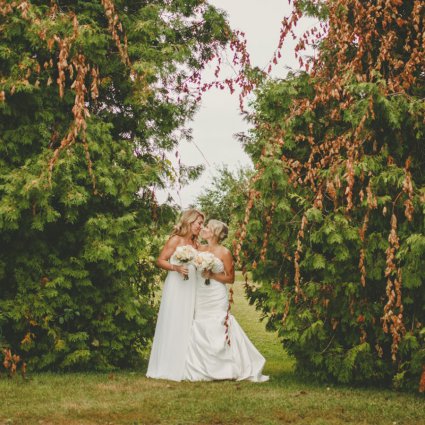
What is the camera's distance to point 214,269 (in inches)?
338

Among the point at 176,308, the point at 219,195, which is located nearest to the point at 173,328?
the point at 176,308

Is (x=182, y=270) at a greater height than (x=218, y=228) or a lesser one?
lesser

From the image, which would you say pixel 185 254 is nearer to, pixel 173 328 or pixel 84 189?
pixel 173 328

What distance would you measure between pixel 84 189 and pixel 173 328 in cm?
209

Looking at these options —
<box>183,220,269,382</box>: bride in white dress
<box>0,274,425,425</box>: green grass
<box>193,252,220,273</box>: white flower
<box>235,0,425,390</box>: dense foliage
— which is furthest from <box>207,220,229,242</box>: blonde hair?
<box>0,274,425,425</box>: green grass

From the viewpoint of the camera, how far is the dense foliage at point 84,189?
7.96 meters

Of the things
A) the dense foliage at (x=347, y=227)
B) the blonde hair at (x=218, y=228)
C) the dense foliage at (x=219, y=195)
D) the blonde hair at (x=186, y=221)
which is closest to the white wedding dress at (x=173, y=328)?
the blonde hair at (x=186, y=221)

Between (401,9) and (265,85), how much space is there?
1791 millimetres

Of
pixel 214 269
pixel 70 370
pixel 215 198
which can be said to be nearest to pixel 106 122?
pixel 214 269

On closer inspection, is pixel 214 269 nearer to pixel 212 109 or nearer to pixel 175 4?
pixel 212 109

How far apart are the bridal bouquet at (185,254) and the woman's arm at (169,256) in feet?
0.44

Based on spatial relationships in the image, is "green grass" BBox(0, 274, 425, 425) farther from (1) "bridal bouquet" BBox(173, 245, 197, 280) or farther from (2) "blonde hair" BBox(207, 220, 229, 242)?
(2) "blonde hair" BBox(207, 220, 229, 242)

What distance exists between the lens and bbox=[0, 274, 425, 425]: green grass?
6055mm

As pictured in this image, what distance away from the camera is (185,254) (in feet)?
27.4
